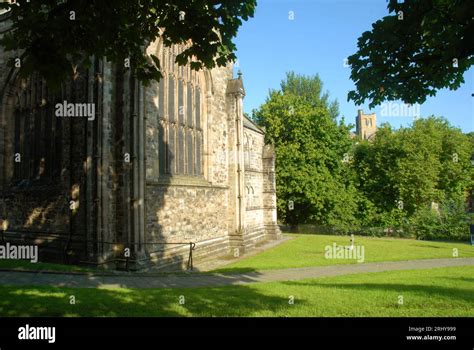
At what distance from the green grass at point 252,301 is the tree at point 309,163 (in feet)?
77.4

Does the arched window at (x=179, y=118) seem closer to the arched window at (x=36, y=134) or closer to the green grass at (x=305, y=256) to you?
the arched window at (x=36, y=134)

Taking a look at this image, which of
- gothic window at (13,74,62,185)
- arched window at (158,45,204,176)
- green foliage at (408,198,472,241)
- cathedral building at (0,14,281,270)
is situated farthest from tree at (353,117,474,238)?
gothic window at (13,74,62,185)

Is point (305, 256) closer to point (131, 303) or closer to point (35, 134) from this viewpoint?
point (131, 303)

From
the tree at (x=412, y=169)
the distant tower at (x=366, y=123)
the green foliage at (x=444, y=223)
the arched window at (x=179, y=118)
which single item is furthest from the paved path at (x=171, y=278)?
the distant tower at (x=366, y=123)

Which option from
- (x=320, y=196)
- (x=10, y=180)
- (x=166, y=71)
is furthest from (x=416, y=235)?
(x=10, y=180)

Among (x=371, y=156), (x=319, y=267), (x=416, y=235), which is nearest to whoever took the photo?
(x=319, y=267)

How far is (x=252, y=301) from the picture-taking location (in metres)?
6.46

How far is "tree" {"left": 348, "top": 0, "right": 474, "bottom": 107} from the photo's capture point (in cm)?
527

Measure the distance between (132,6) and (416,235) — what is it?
29.0 metres

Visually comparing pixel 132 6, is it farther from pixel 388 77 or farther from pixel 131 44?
pixel 388 77

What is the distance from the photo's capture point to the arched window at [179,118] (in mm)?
14719
